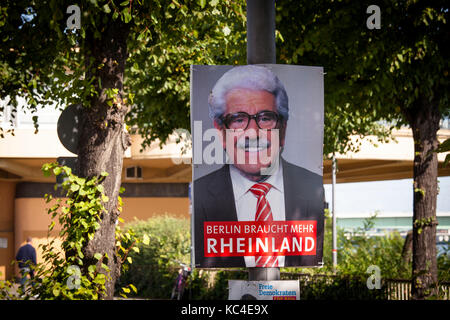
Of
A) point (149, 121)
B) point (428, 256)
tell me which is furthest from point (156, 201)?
point (428, 256)

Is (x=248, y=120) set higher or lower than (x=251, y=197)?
higher

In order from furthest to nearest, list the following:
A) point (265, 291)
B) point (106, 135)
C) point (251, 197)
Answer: point (106, 135) < point (251, 197) < point (265, 291)

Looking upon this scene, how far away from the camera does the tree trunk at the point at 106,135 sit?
5445 mm

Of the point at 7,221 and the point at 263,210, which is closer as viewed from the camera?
the point at 263,210

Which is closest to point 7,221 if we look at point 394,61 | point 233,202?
point 394,61

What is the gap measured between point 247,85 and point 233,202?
85 cm

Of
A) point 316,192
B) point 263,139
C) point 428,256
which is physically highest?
point 263,139

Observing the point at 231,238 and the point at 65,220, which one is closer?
the point at 231,238

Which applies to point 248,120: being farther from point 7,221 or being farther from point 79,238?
point 7,221

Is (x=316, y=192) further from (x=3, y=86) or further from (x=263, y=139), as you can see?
(x=3, y=86)

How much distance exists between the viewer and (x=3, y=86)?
7812 millimetres

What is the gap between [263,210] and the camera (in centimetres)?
412
